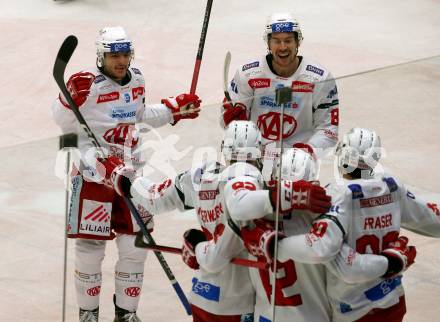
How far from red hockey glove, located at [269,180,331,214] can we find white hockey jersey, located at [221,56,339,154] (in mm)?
350

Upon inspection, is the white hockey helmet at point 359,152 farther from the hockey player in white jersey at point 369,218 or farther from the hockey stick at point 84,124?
the hockey stick at point 84,124

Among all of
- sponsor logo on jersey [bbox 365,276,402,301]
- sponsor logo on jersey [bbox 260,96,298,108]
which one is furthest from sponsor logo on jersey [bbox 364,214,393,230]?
sponsor logo on jersey [bbox 260,96,298,108]

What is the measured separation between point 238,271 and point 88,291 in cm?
129

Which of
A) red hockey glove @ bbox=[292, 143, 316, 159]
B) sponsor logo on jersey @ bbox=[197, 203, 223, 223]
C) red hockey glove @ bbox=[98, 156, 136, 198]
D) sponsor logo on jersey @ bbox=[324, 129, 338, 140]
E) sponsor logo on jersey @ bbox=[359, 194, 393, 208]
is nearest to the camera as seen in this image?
sponsor logo on jersey @ bbox=[359, 194, 393, 208]

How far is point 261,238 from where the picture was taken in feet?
16.0

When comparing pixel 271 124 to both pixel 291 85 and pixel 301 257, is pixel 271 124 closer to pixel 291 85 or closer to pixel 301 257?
pixel 291 85

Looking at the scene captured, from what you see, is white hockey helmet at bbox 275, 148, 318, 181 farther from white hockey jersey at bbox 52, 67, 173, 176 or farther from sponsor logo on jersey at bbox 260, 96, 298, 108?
white hockey jersey at bbox 52, 67, 173, 176

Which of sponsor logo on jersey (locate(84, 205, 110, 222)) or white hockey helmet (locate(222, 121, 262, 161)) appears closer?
white hockey helmet (locate(222, 121, 262, 161))

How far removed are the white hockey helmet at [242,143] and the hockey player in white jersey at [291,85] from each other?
393 mm

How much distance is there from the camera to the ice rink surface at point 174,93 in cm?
582

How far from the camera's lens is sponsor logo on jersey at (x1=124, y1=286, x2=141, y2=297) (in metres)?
6.36

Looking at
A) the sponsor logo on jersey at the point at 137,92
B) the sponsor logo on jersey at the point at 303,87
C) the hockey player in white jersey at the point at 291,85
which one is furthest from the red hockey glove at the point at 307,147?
the sponsor logo on jersey at the point at 137,92

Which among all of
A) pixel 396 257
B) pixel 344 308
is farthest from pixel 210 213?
pixel 396 257

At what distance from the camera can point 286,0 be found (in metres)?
11.9
